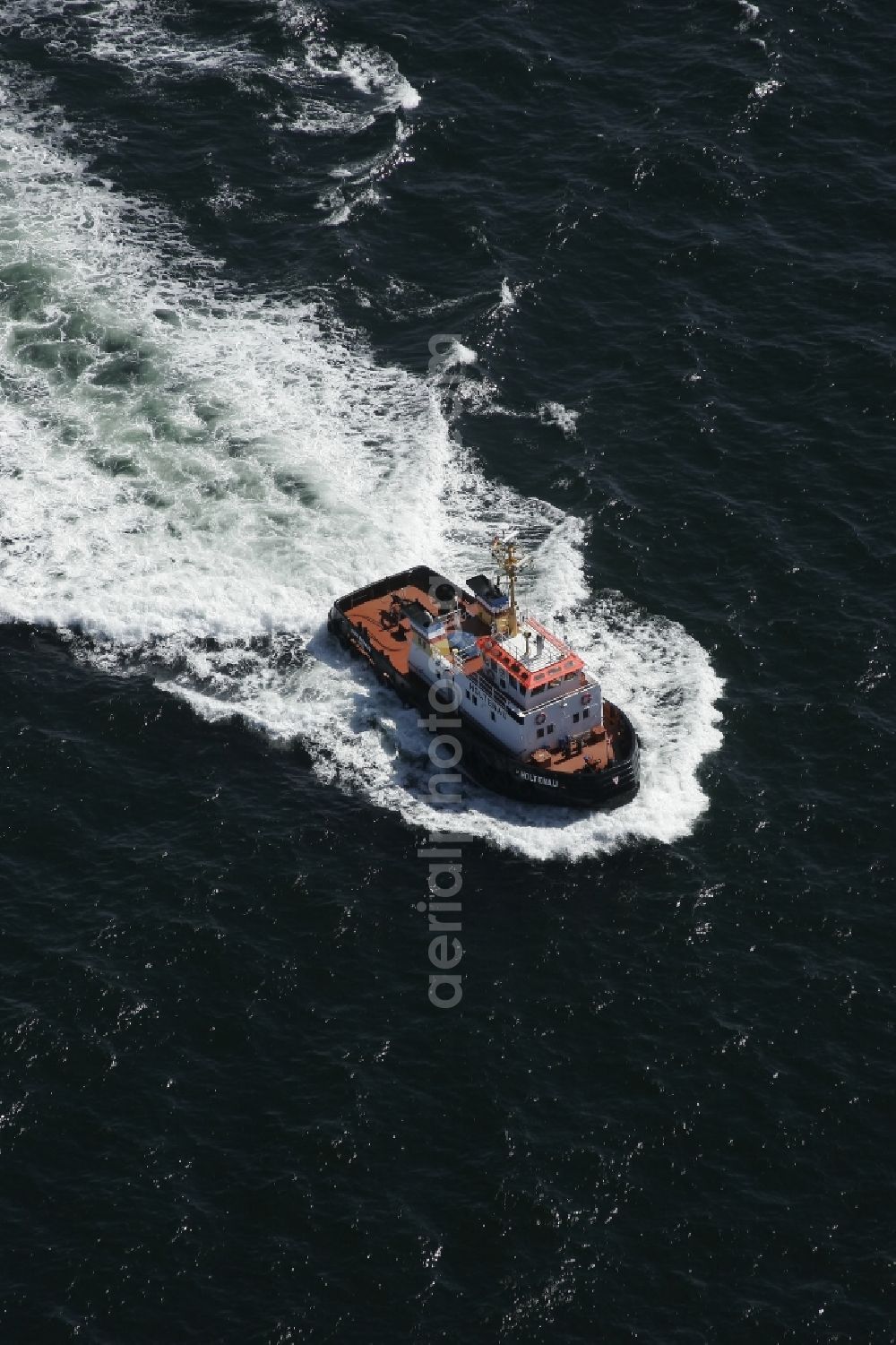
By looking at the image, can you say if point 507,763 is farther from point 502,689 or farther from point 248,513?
point 248,513

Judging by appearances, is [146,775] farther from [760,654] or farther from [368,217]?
[368,217]

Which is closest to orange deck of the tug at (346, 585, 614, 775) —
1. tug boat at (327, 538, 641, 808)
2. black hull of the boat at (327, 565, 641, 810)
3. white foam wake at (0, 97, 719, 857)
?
tug boat at (327, 538, 641, 808)

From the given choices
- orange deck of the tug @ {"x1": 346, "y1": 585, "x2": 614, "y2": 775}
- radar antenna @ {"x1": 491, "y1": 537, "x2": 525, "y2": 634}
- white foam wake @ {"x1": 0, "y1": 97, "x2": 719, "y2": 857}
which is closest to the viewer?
orange deck of the tug @ {"x1": 346, "y1": 585, "x2": 614, "y2": 775}

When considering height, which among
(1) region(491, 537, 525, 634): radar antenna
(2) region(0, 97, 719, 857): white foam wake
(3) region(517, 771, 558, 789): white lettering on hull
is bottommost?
(2) region(0, 97, 719, 857): white foam wake

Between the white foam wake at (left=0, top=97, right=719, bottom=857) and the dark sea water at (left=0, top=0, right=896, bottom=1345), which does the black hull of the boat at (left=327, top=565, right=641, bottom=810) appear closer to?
the white foam wake at (left=0, top=97, right=719, bottom=857)

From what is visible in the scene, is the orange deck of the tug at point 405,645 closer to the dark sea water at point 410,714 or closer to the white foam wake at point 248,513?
the white foam wake at point 248,513

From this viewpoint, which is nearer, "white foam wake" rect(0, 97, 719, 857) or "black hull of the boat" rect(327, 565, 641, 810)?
"black hull of the boat" rect(327, 565, 641, 810)

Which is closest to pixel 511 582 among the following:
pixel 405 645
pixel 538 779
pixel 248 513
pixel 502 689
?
pixel 502 689

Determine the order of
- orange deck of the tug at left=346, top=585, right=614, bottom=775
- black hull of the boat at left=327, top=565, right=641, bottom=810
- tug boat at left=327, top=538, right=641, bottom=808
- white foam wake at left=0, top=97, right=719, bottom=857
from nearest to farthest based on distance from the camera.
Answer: black hull of the boat at left=327, top=565, right=641, bottom=810 < tug boat at left=327, top=538, right=641, bottom=808 < orange deck of the tug at left=346, top=585, right=614, bottom=775 < white foam wake at left=0, top=97, right=719, bottom=857
